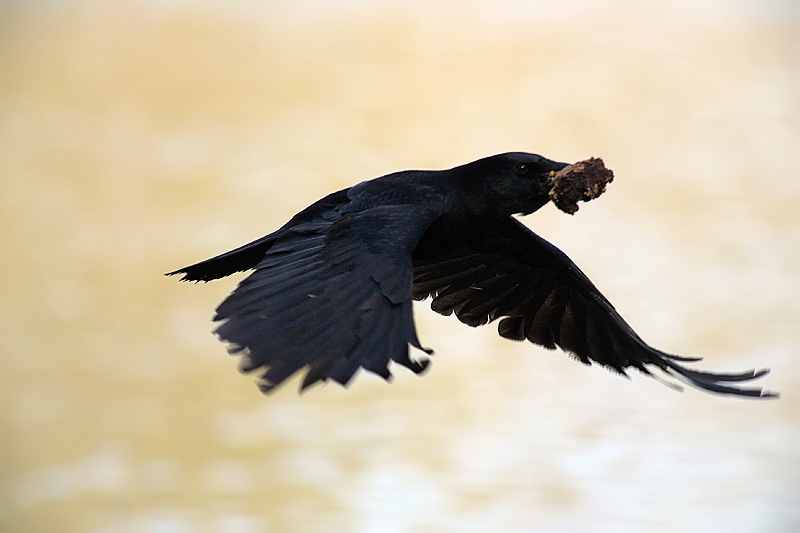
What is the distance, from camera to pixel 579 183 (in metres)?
4.10

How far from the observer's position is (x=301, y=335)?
344cm

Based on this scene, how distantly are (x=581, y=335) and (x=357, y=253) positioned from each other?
1458 millimetres

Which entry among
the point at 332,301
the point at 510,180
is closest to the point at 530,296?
the point at 510,180

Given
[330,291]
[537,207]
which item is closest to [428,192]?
[537,207]

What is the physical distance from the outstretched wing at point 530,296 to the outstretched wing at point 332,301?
2.07 ft

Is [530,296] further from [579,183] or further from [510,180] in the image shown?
[579,183]

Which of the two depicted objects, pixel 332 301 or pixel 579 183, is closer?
pixel 332 301

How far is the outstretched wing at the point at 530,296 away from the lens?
468 centimetres

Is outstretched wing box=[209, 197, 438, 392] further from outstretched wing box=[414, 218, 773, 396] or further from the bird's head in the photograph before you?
outstretched wing box=[414, 218, 773, 396]

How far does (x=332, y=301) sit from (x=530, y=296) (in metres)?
1.57

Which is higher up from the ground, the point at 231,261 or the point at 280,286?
the point at 231,261

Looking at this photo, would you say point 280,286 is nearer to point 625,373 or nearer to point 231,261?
point 231,261

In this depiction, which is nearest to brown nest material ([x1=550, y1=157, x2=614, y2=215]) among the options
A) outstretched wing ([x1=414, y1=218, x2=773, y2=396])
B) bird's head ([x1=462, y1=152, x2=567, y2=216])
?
bird's head ([x1=462, y1=152, x2=567, y2=216])

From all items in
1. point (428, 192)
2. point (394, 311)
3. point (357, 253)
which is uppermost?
point (428, 192)
